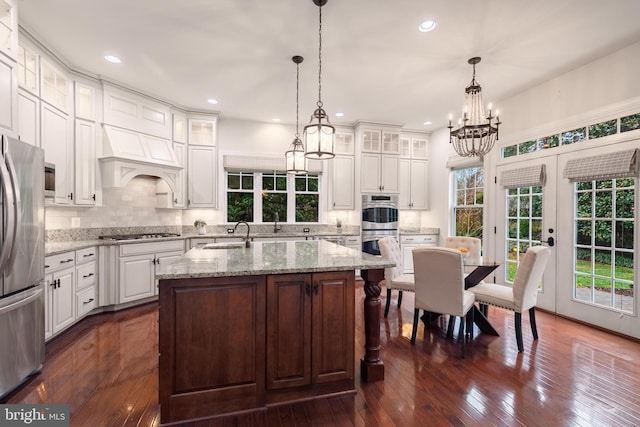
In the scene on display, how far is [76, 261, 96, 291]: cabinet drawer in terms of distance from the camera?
10.7 feet

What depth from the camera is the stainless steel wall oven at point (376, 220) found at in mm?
5555

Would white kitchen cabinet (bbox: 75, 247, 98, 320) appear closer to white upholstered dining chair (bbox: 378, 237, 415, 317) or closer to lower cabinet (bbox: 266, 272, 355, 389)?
lower cabinet (bbox: 266, 272, 355, 389)

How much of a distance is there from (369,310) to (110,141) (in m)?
3.83

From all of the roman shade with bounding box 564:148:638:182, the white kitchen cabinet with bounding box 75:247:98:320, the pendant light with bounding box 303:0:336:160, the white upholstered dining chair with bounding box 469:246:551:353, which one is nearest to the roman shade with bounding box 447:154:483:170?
the roman shade with bounding box 564:148:638:182

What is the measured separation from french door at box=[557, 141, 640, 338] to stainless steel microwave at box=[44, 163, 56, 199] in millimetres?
5694

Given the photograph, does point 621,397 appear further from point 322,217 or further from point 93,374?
point 322,217

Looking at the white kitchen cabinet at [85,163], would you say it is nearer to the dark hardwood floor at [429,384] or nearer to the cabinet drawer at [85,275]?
the cabinet drawer at [85,275]

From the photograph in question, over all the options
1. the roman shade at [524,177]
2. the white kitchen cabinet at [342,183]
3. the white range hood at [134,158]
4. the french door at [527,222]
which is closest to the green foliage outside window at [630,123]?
the french door at [527,222]

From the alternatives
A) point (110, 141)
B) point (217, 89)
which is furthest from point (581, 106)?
point (110, 141)

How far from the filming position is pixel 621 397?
2031mm

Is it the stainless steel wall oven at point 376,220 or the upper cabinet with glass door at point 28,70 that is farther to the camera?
the stainless steel wall oven at point 376,220

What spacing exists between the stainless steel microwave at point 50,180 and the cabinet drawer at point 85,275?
833 millimetres

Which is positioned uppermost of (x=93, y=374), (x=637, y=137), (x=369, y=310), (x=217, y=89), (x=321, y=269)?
(x=217, y=89)

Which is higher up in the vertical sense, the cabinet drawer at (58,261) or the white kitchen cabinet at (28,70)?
the white kitchen cabinet at (28,70)
